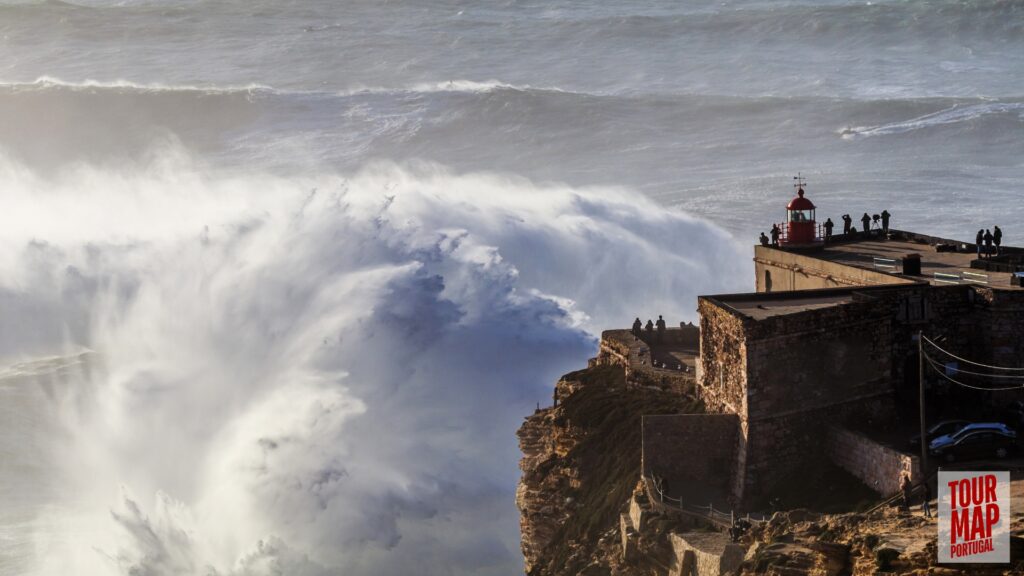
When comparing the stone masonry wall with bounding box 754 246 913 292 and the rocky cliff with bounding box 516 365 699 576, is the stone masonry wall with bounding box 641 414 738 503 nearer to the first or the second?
the rocky cliff with bounding box 516 365 699 576

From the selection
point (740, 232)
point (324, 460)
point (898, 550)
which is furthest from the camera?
point (740, 232)

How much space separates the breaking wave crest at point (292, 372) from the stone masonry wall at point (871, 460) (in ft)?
37.4

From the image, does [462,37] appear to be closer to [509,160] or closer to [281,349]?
[509,160]

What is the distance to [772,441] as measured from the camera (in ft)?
85.1

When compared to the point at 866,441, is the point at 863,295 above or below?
above

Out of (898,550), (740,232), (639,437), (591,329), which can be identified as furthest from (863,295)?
(740,232)

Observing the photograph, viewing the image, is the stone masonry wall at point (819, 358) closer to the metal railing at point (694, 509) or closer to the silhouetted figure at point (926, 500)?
the metal railing at point (694, 509)

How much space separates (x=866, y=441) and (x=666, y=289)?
28.0 m

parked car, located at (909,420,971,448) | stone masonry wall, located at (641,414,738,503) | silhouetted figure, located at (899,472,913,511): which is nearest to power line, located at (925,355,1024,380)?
parked car, located at (909,420,971,448)

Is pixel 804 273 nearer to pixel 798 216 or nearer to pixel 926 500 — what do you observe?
pixel 798 216

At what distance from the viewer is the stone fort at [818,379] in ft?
84.3

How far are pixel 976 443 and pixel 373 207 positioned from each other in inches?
1364

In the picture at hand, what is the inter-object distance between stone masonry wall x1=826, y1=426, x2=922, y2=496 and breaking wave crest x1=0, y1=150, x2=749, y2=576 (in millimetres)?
11391

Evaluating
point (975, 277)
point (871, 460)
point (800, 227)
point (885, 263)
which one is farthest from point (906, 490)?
point (800, 227)
